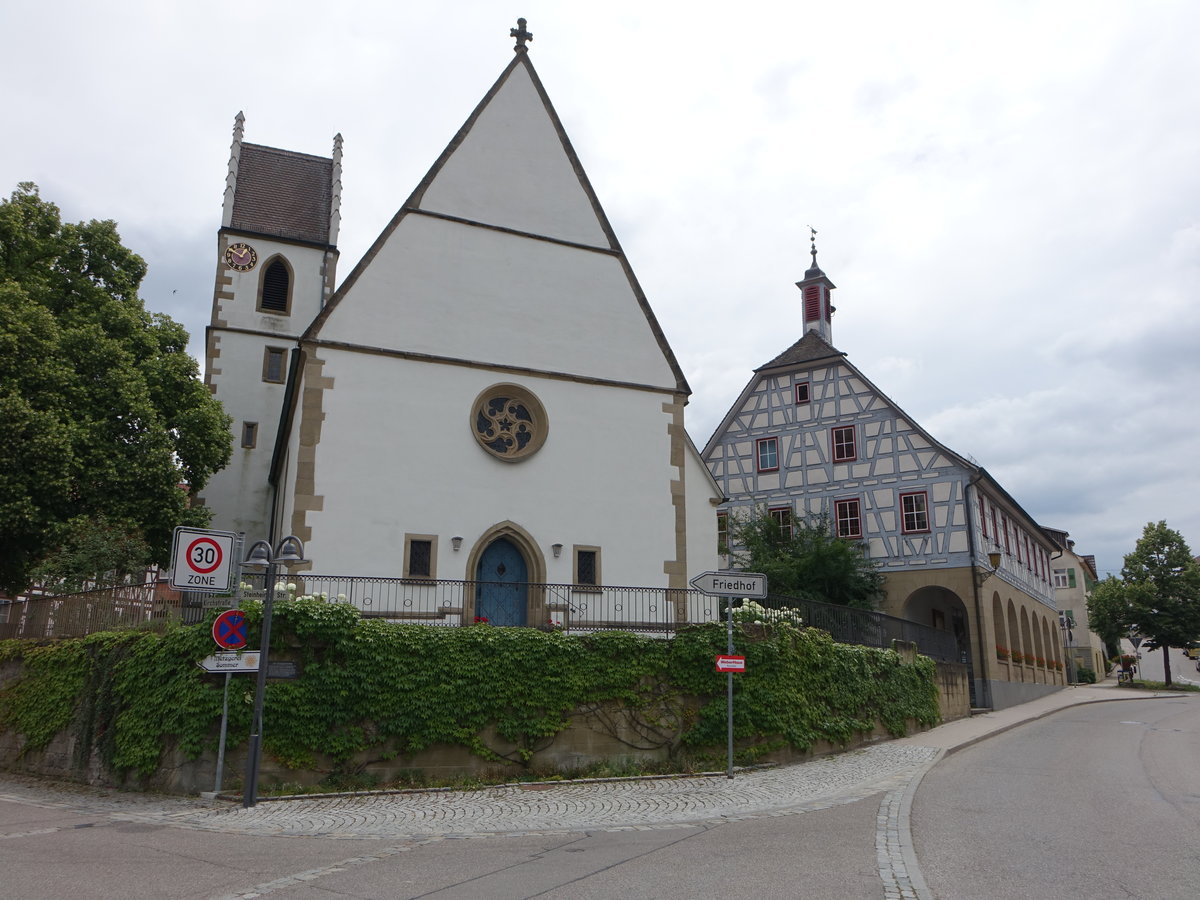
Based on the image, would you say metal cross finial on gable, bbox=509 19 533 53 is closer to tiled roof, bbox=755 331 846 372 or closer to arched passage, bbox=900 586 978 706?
tiled roof, bbox=755 331 846 372

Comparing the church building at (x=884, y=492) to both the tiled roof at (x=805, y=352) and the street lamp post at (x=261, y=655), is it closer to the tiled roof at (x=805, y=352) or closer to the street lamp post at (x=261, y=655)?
the tiled roof at (x=805, y=352)

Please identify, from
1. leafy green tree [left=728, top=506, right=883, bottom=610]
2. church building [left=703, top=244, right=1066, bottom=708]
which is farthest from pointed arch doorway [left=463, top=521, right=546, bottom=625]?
church building [left=703, top=244, right=1066, bottom=708]

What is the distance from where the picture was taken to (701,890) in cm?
678

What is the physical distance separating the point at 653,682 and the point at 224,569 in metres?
6.04

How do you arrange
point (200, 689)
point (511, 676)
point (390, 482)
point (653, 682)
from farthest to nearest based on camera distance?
point (390, 482) → point (653, 682) → point (511, 676) → point (200, 689)

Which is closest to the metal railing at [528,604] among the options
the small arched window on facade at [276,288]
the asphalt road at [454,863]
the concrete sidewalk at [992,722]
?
the concrete sidewalk at [992,722]

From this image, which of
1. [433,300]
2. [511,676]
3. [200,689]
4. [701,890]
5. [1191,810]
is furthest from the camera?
[433,300]

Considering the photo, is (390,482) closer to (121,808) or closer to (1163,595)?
(121,808)

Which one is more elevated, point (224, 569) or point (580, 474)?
point (580, 474)

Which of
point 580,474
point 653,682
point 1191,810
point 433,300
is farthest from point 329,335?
point 1191,810

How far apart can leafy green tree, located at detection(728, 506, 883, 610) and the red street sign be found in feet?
56.4

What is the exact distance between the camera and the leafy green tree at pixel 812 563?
27859 millimetres

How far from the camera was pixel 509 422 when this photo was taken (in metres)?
18.5

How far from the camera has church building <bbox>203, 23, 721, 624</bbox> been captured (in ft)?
55.3
